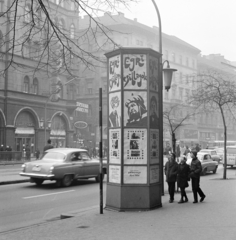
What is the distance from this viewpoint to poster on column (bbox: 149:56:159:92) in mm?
10539

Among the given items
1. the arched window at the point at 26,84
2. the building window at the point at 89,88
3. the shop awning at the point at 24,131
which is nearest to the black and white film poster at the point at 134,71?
the shop awning at the point at 24,131

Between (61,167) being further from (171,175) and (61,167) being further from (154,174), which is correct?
(154,174)

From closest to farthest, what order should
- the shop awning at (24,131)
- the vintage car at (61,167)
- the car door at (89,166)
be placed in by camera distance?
the vintage car at (61,167) < the car door at (89,166) < the shop awning at (24,131)

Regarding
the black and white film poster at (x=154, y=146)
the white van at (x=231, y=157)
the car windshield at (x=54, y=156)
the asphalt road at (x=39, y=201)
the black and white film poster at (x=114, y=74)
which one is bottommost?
the asphalt road at (x=39, y=201)

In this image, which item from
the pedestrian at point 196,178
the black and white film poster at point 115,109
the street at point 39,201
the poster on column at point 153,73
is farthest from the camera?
the pedestrian at point 196,178

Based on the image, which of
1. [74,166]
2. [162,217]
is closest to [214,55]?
[74,166]

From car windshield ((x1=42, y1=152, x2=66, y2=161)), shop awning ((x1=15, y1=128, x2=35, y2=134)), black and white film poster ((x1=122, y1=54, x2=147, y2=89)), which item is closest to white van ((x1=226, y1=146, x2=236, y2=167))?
car windshield ((x1=42, y1=152, x2=66, y2=161))

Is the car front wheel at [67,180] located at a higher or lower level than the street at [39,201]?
higher

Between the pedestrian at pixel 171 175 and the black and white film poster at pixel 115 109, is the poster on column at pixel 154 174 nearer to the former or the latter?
the black and white film poster at pixel 115 109

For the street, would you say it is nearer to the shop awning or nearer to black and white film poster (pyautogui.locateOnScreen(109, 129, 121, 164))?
black and white film poster (pyautogui.locateOnScreen(109, 129, 121, 164))

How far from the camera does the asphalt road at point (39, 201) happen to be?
10148 millimetres

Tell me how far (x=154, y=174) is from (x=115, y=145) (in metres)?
1.21

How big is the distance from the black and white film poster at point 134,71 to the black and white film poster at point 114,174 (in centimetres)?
198

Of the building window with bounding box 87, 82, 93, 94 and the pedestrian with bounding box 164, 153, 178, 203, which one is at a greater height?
the building window with bounding box 87, 82, 93, 94
